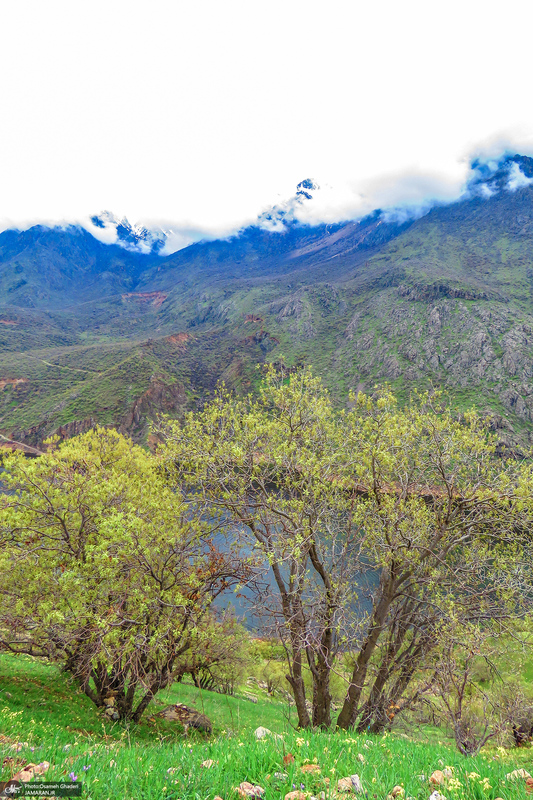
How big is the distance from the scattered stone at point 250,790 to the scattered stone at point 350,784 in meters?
0.92

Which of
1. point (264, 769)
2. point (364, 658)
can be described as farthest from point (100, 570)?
point (364, 658)

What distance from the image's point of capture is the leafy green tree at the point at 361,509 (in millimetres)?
10570

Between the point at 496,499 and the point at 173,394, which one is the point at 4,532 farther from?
the point at 173,394

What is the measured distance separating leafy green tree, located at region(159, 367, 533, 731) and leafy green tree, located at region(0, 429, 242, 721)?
1.76 m

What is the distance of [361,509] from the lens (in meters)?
11.6

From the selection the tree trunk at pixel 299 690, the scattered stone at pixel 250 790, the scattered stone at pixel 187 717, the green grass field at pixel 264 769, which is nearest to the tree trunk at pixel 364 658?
the tree trunk at pixel 299 690

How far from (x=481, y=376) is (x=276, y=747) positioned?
126 m

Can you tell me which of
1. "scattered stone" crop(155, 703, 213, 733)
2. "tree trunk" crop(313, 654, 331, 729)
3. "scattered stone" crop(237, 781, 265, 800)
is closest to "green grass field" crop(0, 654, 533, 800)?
"scattered stone" crop(237, 781, 265, 800)

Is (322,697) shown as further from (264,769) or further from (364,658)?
(264,769)

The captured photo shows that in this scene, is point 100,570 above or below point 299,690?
above

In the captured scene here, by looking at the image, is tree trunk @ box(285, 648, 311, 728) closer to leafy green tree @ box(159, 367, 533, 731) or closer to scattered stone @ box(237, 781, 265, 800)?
leafy green tree @ box(159, 367, 533, 731)

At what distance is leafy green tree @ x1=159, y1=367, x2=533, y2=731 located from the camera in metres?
10.6

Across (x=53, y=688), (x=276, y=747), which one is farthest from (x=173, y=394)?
(x=276, y=747)

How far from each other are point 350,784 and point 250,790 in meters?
1.23
